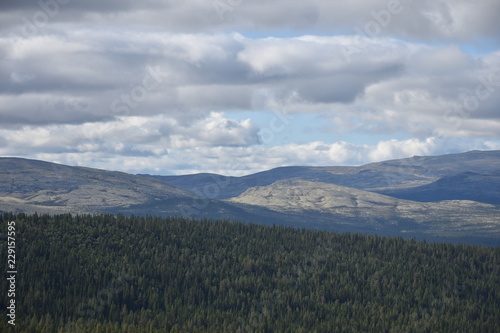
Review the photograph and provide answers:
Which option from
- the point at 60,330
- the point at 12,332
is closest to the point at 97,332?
the point at 60,330

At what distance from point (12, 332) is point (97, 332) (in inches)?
1013

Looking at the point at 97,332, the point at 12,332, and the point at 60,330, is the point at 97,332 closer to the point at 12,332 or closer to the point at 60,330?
the point at 60,330

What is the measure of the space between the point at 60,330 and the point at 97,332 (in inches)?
453

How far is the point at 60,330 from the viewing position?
193875mm

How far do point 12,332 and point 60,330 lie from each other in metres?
14.3

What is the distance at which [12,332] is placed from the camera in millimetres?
188625

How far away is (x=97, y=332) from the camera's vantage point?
19675cm
